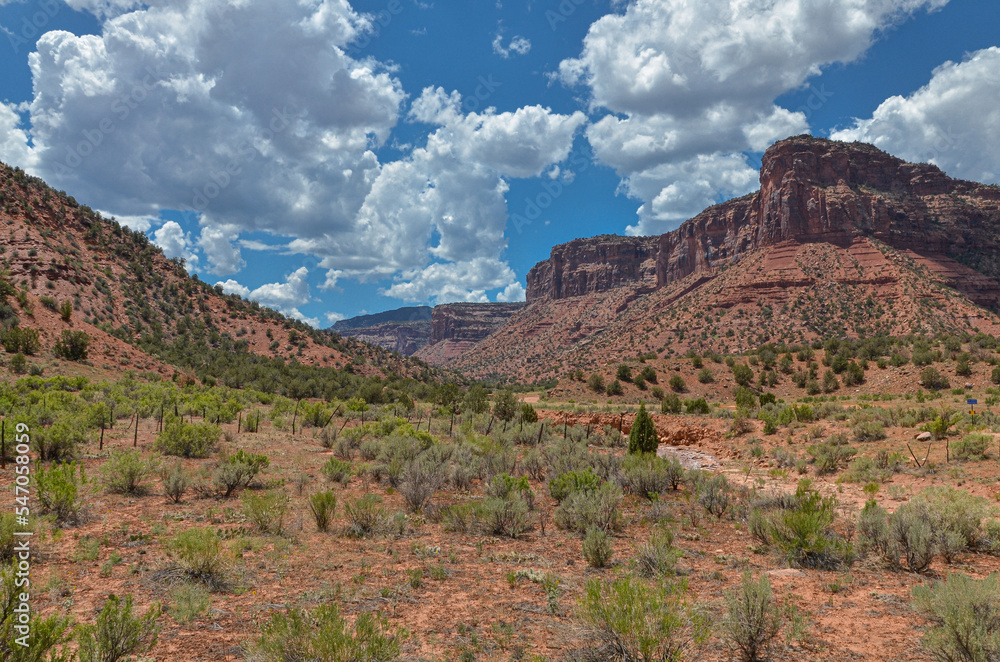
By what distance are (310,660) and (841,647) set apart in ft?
17.7

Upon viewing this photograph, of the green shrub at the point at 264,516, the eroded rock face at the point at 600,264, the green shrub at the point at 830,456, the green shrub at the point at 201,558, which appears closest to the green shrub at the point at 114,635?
the green shrub at the point at 201,558

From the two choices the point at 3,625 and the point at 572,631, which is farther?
the point at 572,631

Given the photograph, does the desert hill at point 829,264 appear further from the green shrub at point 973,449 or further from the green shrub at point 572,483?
the green shrub at point 572,483

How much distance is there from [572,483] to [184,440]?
10850mm

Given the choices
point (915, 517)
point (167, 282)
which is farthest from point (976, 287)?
point (167, 282)

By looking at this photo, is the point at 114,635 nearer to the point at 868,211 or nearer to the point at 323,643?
the point at 323,643

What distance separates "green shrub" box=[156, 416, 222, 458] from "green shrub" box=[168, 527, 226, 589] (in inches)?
329

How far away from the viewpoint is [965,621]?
15.1 feet

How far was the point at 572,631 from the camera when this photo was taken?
Result: 535cm

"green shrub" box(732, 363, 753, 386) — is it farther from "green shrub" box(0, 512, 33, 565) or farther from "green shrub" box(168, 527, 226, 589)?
"green shrub" box(0, 512, 33, 565)

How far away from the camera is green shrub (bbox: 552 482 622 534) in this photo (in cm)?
933

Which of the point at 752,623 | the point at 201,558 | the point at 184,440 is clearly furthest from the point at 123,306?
the point at 752,623

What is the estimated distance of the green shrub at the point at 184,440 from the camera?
13516mm

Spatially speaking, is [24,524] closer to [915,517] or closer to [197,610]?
[197,610]
